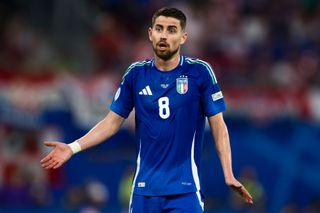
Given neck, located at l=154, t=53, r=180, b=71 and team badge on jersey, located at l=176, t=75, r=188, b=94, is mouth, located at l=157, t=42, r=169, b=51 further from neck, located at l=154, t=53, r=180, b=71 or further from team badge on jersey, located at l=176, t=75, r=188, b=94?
team badge on jersey, located at l=176, t=75, r=188, b=94

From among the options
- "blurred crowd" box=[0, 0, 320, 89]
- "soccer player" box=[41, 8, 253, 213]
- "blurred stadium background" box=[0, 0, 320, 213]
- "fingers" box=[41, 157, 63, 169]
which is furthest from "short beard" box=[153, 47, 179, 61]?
"blurred crowd" box=[0, 0, 320, 89]

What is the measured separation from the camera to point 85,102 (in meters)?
18.4

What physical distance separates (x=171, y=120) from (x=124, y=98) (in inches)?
20.1

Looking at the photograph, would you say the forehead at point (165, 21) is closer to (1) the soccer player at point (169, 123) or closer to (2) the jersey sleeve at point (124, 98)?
(1) the soccer player at point (169, 123)

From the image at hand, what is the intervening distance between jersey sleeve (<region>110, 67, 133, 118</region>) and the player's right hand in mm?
→ 615

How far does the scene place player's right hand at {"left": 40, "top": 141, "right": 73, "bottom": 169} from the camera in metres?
7.86

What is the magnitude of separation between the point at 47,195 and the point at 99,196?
120cm

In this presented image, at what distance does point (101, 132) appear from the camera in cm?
842

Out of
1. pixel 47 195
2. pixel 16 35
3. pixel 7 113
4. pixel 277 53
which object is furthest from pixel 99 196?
pixel 277 53

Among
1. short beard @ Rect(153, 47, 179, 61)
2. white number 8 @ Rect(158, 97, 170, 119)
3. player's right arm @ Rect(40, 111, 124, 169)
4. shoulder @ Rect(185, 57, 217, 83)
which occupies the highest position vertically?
short beard @ Rect(153, 47, 179, 61)

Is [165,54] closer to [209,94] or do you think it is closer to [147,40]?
[209,94]

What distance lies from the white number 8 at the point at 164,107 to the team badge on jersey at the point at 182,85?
0.45 ft

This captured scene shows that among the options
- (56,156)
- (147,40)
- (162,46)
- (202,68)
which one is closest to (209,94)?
(202,68)

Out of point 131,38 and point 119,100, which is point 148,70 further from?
point 131,38
